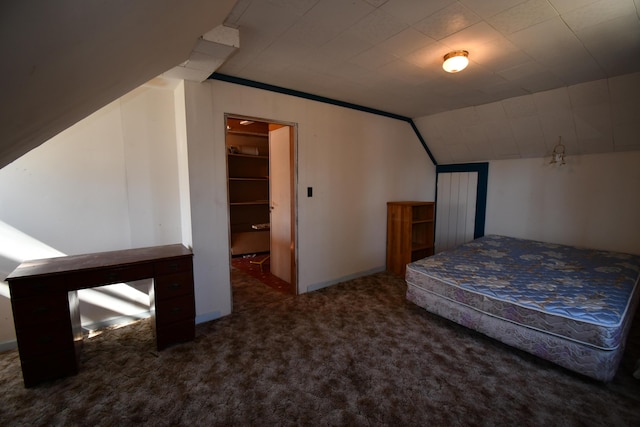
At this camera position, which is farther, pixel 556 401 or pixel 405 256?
pixel 405 256

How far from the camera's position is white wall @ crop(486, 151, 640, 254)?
10.0ft

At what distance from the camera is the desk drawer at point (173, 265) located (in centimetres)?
208

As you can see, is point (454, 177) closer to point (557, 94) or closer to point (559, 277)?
point (557, 94)

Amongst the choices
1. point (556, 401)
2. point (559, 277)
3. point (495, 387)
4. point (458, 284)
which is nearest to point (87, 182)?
point (458, 284)

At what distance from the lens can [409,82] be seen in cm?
272

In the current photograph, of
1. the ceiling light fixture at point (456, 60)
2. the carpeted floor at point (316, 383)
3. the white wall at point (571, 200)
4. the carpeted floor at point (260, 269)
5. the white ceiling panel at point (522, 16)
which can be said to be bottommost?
the carpeted floor at point (316, 383)

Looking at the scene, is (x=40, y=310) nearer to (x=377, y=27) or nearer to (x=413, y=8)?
(x=377, y=27)

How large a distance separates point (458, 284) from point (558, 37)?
6.39 ft

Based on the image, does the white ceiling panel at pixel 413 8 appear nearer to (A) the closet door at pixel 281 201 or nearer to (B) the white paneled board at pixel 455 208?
(A) the closet door at pixel 281 201

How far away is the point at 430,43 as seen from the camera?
1974 millimetres

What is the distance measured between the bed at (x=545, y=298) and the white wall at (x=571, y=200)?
34cm

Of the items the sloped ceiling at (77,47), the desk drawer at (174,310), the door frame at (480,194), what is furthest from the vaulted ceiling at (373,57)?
the desk drawer at (174,310)

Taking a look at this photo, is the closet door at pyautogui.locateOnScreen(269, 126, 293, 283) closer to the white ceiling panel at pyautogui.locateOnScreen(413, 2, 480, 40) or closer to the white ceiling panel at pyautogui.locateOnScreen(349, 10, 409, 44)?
the white ceiling panel at pyautogui.locateOnScreen(349, 10, 409, 44)

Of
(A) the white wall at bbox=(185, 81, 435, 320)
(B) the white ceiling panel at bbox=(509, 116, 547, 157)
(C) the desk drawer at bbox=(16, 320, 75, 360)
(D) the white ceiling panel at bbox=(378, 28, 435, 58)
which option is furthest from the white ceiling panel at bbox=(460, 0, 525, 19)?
(C) the desk drawer at bbox=(16, 320, 75, 360)
